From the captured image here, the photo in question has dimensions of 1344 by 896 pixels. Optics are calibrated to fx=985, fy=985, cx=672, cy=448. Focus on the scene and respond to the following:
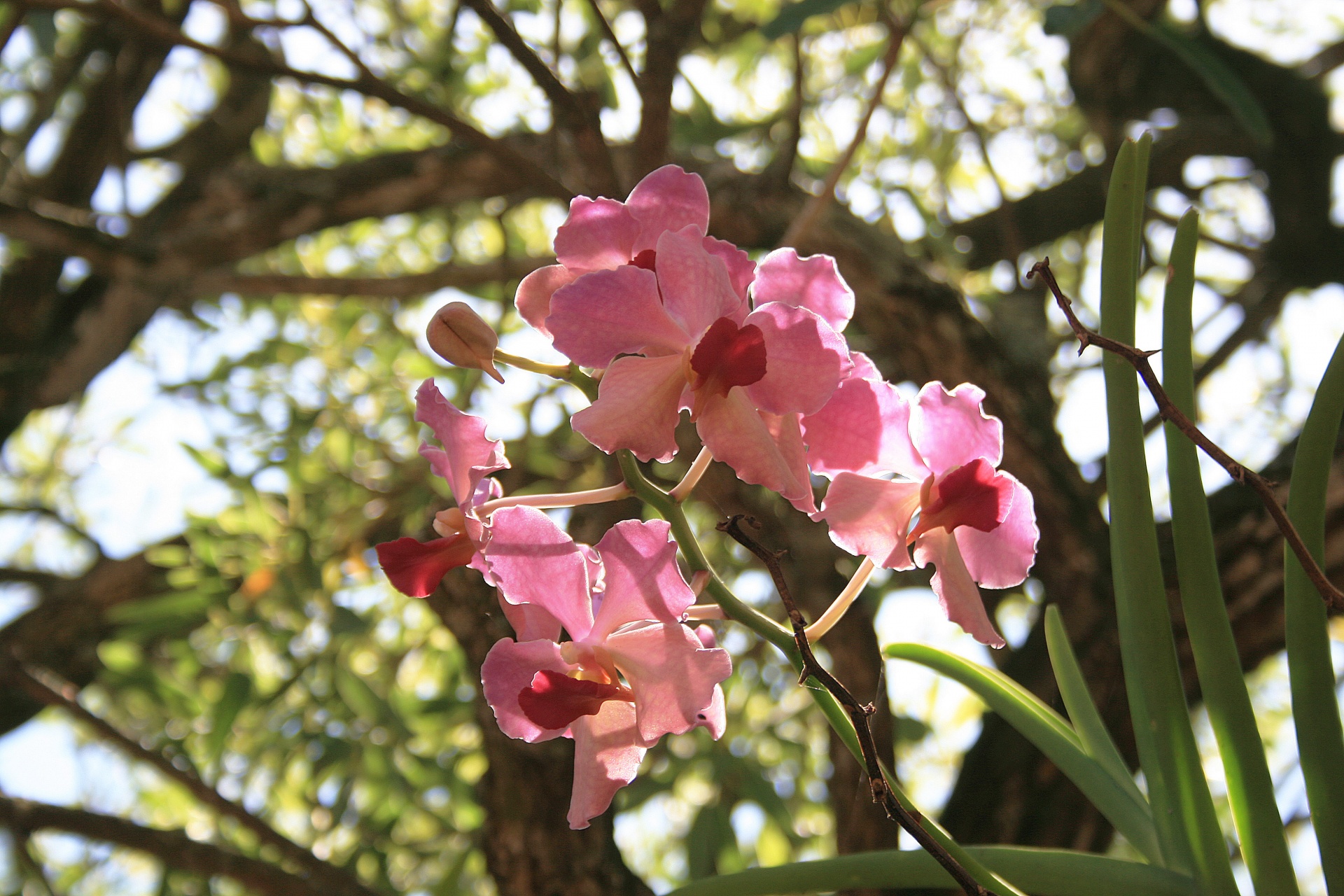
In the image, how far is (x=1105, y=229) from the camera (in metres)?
0.58

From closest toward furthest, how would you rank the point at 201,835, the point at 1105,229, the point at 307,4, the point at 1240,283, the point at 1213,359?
the point at 1105,229 → the point at 307,4 → the point at 1213,359 → the point at 201,835 → the point at 1240,283

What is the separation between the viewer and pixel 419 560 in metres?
0.51


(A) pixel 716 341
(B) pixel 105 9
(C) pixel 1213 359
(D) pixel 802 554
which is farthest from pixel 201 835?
(C) pixel 1213 359

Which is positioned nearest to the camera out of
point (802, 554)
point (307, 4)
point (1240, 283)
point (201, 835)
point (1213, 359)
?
point (307, 4)

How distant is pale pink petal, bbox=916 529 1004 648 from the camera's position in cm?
51

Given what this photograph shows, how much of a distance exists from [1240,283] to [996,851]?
1.93 m

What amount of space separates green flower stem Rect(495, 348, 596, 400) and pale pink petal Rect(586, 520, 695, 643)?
9 centimetres

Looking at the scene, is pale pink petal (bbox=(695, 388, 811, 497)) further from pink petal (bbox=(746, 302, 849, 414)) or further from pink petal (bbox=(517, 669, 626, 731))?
pink petal (bbox=(517, 669, 626, 731))

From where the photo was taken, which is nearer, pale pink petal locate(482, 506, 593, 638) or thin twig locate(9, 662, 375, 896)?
pale pink petal locate(482, 506, 593, 638)

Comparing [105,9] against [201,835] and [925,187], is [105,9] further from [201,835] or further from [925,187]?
[925,187]

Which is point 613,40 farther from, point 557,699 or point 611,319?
point 557,699

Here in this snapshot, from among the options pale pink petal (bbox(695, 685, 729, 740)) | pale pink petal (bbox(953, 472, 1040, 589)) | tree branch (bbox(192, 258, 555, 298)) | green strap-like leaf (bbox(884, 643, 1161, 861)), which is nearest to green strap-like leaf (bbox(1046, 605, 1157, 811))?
green strap-like leaf (bbox(884, 643, 1161, 861))

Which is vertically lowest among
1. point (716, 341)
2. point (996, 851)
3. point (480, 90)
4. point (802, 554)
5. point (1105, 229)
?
point (996, 851)

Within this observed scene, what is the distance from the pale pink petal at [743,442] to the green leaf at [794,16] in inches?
29.2
